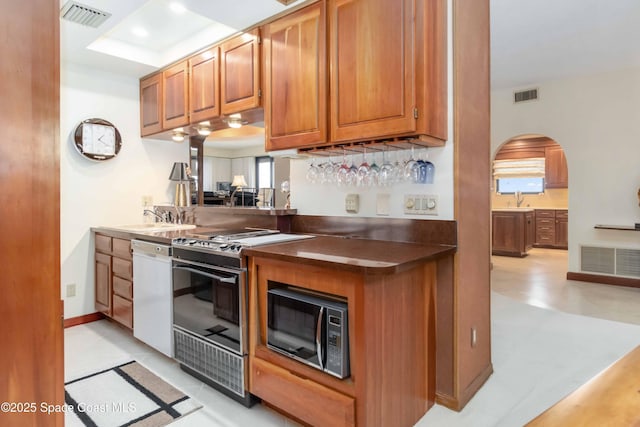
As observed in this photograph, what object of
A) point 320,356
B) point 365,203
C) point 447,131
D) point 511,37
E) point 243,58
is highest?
point 511,37

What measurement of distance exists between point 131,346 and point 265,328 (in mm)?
1573

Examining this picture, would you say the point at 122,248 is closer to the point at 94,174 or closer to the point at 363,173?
the point at 94,174

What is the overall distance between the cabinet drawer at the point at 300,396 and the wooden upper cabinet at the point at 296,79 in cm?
131

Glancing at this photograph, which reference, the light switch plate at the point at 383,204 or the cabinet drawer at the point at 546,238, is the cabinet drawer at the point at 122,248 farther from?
the cabinet drawer at the point at 546,238

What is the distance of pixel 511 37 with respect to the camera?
359 centimetres

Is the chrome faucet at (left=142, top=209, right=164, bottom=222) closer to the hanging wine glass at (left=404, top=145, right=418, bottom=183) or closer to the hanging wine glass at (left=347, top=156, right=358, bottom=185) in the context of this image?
the hanging wine glass at (left=347, top=156, right=358, bottom=185)

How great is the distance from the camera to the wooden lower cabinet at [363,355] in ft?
5.10

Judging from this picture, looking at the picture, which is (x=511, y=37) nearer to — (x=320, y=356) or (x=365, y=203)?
(x=365, y=203)

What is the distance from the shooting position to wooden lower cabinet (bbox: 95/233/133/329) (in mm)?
2998

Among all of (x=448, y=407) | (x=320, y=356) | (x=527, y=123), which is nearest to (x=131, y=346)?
(x=320, y=356)

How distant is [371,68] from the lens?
197cm

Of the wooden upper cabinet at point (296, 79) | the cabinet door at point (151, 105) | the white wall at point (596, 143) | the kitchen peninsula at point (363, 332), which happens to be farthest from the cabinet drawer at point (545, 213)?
the cabinet door at point (151, 105)

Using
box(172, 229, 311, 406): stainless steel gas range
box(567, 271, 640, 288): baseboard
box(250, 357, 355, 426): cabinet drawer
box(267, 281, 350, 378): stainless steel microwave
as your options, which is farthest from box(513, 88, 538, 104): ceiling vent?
box(250, 357, 355, 426): cabinet drawer

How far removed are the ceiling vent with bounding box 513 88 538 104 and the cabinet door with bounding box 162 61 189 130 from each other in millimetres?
4504
